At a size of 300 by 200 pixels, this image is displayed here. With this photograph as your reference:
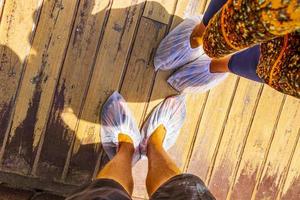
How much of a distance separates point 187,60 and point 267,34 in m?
0.93

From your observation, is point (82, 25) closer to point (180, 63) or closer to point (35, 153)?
point (180, 63)

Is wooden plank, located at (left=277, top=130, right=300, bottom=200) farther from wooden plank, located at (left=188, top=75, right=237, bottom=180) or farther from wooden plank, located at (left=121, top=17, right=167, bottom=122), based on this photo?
wooden plank, located at (left=121, top=17, right=167, bottom=122)

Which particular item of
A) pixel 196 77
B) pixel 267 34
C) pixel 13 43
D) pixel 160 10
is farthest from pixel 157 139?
pixel 267 34

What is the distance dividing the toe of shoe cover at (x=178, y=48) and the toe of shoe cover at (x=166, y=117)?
0.18 metres

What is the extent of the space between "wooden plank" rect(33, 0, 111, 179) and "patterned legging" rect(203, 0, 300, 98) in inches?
25.8

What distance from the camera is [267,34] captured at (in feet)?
3.14

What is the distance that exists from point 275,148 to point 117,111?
0.85 metres

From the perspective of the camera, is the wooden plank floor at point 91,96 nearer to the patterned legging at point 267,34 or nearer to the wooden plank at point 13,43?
the wooden plank at point 13,43

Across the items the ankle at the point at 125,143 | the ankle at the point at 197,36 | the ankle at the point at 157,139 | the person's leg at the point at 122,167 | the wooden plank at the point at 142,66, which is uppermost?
the ankle at the point at 197,36

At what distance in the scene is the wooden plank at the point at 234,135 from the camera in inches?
79.2

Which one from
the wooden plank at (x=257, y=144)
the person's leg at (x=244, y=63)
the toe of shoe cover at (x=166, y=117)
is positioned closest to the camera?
the person's leg at (x=244, y=63)

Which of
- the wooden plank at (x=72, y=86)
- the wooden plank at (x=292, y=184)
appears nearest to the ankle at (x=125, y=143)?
the wooden plank at (x=72, y=86)

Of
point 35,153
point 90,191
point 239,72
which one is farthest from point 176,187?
point 35,153

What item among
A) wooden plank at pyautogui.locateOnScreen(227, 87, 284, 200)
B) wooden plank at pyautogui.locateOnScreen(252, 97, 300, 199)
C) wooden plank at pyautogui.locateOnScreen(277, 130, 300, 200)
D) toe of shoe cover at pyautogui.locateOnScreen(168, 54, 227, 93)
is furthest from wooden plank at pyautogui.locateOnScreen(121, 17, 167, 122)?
wooden plank at pyautogui.locateOnScreen(277, 130, 300, 200)
